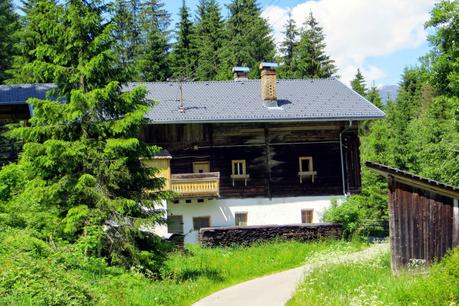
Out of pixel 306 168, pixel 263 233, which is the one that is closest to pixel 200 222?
pixel 263 233

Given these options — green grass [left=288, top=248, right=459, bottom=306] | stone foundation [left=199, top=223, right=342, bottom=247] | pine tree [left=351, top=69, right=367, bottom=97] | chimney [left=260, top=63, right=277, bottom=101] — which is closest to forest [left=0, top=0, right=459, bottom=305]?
stone foundation [left=199, top=223, right=342, bottom=247]

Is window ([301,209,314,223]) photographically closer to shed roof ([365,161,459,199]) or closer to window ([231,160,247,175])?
window ([231,160,247,175])

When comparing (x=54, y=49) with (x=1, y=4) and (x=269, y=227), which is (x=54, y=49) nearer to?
(x=269, y=227)

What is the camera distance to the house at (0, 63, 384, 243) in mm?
28344

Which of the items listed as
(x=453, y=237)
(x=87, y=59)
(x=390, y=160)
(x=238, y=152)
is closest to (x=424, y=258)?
(x=453, y=237)

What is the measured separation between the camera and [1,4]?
4638cm

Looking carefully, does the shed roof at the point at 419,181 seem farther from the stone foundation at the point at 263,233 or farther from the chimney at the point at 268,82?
the chimney at the point at 268,82

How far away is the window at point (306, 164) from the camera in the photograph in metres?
29.3

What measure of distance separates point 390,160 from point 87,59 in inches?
1174

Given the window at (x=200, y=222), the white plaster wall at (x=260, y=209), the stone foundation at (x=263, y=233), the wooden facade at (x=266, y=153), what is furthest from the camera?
the wooden facade at (x=266, y=153)

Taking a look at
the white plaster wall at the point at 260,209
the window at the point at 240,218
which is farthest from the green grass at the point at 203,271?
the window at the point at 240,218

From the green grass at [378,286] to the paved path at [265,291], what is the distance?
0.85 m

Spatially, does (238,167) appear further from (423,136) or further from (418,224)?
(423,136)

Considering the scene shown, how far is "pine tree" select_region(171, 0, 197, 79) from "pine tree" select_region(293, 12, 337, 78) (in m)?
10.6
